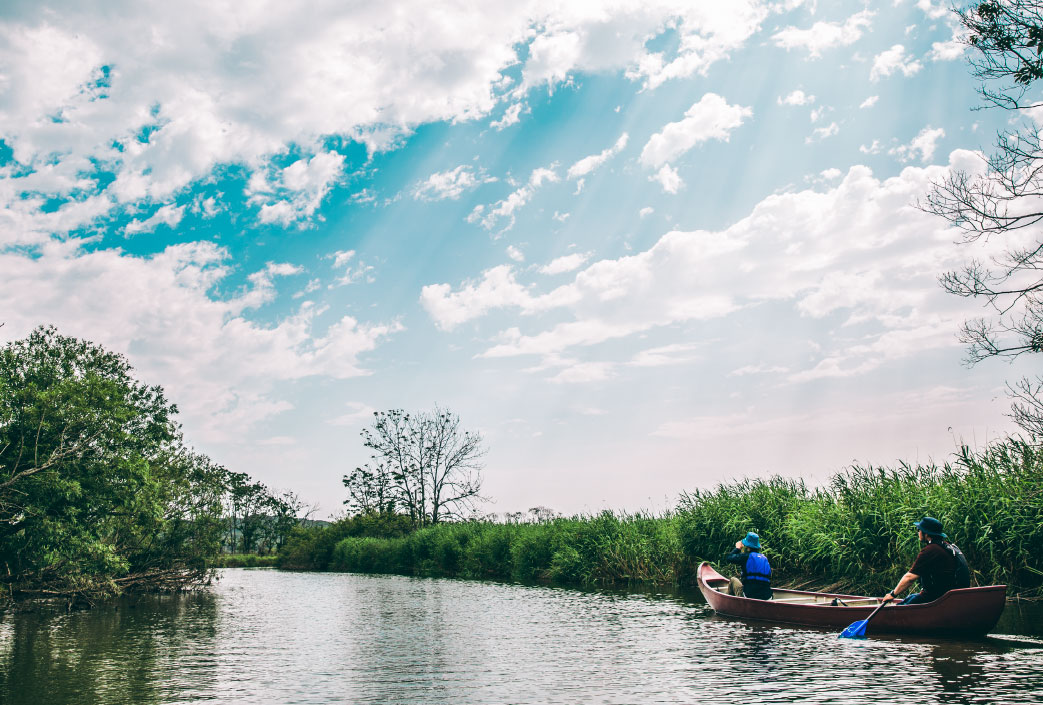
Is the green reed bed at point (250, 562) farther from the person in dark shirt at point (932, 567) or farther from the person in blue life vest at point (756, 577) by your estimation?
the person in dark shirt at point (932, 567)

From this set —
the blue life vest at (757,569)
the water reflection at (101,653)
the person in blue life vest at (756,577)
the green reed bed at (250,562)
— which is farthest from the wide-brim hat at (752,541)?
the green reed bed at (250,562)

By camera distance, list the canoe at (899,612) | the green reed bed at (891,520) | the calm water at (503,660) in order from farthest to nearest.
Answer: the green reed bed at (891,520) → the canoe at (899,612) → the calm water at (503,660)

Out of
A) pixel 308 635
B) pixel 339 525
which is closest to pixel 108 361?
pixel 308 635

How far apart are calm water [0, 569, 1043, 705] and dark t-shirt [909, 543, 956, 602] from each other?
34.8 inches

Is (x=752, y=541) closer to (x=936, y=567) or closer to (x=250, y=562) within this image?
(x=936, y=567)

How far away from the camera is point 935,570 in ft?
42.1

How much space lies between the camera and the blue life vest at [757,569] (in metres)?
16.8

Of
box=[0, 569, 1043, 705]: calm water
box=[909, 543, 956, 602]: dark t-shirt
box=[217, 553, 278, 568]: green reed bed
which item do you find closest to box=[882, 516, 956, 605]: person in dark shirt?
box=[909, 543, 956, 602]: dark t-shirt

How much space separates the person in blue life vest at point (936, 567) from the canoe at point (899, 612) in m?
0.29

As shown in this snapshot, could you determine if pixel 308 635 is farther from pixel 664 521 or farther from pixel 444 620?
A: pixel 664 521

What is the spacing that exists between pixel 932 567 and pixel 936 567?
0.06 m

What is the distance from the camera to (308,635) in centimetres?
1830

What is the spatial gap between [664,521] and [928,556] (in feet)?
55.0

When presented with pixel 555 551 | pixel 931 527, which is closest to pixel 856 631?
pixel 931 527
